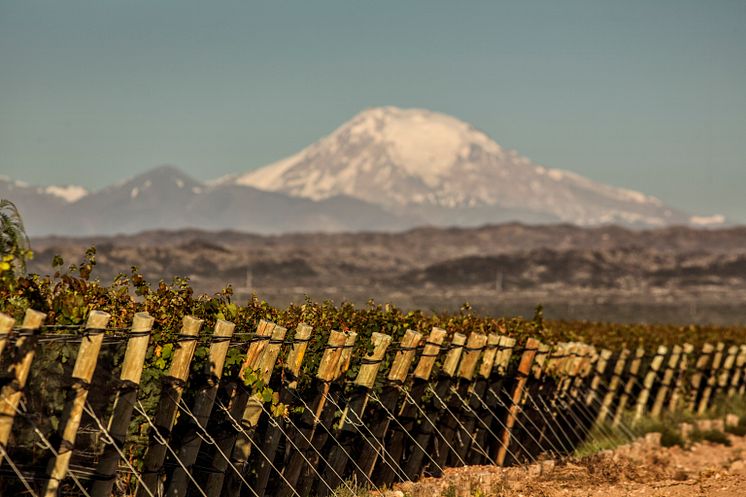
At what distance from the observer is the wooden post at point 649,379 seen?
73.7 ft

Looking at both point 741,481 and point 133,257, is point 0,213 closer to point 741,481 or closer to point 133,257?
point 741,481

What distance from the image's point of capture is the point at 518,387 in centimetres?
1617

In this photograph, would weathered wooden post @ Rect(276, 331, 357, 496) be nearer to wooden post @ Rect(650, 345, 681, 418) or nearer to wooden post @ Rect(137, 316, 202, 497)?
wooden post @ Rect(137, 316, 202, 497)

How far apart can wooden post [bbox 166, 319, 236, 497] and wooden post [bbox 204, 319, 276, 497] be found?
1.05 feet

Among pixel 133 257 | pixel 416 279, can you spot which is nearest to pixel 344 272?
pixel 416 279

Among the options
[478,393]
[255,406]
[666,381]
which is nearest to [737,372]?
[666,381]

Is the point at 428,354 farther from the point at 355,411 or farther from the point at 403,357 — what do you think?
the point at 355,411

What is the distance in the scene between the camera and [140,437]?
10.1 meters

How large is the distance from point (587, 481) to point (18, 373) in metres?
8.39

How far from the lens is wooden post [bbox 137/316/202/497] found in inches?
376

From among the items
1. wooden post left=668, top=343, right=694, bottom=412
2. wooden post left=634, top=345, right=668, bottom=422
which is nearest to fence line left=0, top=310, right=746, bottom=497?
wooden post left=634, top=345, right=668, bottom=422

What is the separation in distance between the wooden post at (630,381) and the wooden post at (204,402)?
13.2m

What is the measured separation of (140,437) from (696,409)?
18.2 metres

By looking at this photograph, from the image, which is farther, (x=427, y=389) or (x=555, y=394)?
(x=555, y=394)
